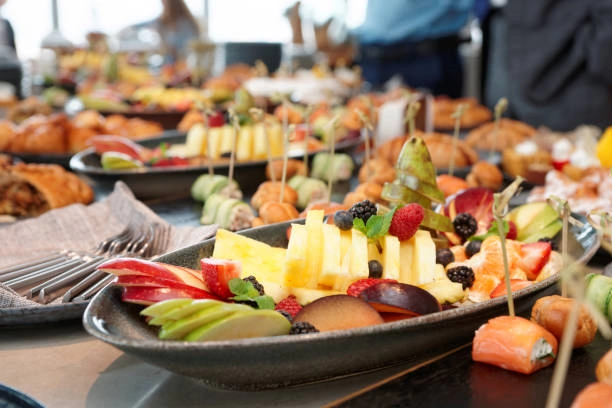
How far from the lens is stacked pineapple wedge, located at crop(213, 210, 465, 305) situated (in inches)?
48.6

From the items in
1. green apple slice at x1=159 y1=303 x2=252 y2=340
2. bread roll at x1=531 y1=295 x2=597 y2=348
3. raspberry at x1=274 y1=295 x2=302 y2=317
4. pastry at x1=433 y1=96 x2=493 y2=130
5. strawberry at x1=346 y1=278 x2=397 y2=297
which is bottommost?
pastry at x1=433 y1=96 x2=493 y2=130

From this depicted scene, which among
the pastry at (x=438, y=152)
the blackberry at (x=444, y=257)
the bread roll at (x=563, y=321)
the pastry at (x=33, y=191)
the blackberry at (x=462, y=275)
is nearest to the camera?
the bread roll at (x=563, y=321)

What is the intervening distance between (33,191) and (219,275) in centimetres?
117

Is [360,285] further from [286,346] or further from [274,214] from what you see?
[274,214]

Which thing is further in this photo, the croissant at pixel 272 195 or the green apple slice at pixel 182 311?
the croissant at pixel 272 195

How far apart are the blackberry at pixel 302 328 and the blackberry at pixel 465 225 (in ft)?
2.17

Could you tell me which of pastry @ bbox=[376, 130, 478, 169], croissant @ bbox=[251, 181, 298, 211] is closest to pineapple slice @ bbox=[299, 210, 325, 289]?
croissant @ bbox=[251, 181, 298, 211]

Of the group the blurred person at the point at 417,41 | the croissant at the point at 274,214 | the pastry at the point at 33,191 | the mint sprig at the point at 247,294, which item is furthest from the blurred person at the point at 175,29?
the mint sprig at the point at 247,294

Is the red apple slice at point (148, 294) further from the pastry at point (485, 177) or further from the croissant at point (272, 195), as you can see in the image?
the pastry at point (485, 177)

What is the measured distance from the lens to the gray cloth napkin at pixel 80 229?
5.42 feet

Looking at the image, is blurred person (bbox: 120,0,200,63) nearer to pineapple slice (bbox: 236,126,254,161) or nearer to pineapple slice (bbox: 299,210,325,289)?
pineapple slice (bbox: 236,126,254,161)

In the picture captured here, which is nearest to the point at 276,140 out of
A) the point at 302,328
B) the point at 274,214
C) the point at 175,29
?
the point at 274,214

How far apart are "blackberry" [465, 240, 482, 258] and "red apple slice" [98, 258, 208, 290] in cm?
61

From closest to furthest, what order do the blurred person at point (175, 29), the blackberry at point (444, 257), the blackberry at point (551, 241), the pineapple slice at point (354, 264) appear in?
the pineapple slice at point (354, 264) → the blackberry at point (444, 257) → the blackberry at point (551, 241) → the blurred person at point (175, 29)
